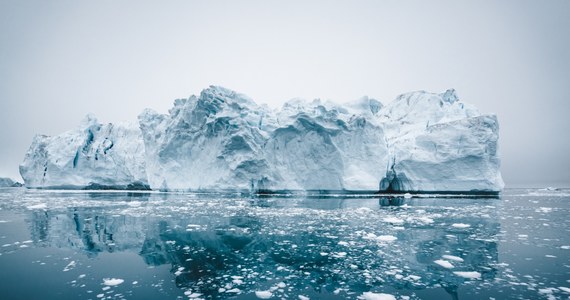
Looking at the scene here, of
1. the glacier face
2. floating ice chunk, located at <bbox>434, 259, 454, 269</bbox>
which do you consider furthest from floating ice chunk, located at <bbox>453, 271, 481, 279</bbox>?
the glacier face

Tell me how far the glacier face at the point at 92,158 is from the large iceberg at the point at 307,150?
24.9ft

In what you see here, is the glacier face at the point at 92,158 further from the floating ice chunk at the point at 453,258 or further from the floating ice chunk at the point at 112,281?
the floating ice chunk at the point at 453,258

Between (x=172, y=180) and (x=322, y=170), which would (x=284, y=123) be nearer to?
(x=322, y=170)

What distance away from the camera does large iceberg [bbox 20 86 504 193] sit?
21.4 metres

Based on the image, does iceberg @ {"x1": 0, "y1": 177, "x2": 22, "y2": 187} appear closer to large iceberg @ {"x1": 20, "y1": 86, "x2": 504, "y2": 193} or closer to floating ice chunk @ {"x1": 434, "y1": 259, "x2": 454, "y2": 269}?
large iceberg @ {"x1": 20, "y1": 86, "x2": 504, "y2": 193}

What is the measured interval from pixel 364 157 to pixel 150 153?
17.6m

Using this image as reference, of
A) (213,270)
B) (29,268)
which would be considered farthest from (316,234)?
(29,268)

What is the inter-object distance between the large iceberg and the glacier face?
24.9 feet

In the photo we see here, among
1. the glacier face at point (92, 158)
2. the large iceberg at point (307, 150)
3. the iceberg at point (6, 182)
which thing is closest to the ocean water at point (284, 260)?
the large iceberg at point (307, 150)

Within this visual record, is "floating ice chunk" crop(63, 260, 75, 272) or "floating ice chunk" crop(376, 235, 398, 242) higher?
"floating ice chunk" crop(376, 235, 398, 242)

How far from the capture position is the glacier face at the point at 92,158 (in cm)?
2994

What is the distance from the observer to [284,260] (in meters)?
4.77

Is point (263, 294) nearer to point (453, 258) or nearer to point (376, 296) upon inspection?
point (376, 296)

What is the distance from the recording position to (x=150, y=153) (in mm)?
25109
